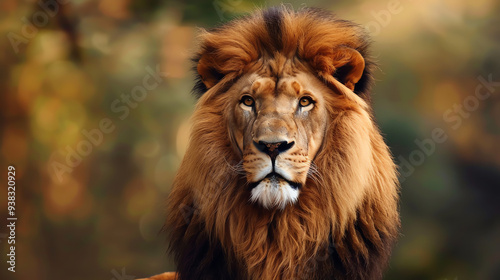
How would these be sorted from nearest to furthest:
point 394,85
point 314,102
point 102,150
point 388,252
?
point 314,102, point 388,252, point 394,85, point 102,150

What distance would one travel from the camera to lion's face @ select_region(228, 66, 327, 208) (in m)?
2.43

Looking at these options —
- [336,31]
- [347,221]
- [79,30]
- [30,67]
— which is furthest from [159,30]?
[347,221]

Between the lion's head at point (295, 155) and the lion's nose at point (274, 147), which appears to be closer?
the lion's nose at point (274, 147)

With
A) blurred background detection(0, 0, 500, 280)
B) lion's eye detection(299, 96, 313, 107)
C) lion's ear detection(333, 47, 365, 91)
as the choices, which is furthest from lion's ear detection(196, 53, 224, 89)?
blurred background detection(0, 0, 500, 280)

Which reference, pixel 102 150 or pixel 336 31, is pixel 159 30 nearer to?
pixel 102 150

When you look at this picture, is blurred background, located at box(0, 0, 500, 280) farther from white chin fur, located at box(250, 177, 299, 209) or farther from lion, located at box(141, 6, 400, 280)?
white chin fur, located at box(250, 177, 299, 209)

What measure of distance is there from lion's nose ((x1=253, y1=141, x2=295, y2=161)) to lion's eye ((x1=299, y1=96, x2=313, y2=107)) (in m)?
0.25

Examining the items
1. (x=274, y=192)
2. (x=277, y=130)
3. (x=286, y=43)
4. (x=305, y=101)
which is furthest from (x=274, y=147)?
(x=286, y=43)

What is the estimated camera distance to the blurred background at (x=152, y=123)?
4.04m

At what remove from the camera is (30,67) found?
4.34m

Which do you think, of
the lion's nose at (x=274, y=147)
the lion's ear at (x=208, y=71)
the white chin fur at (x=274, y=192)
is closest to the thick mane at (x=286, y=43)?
the lion's ear at (x=208, y=71)

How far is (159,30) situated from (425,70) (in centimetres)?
198

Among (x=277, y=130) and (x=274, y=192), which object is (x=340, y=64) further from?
(x=274, y=192)

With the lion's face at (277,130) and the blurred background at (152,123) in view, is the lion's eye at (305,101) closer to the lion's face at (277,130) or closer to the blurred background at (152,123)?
the lion's face at (277,130)
